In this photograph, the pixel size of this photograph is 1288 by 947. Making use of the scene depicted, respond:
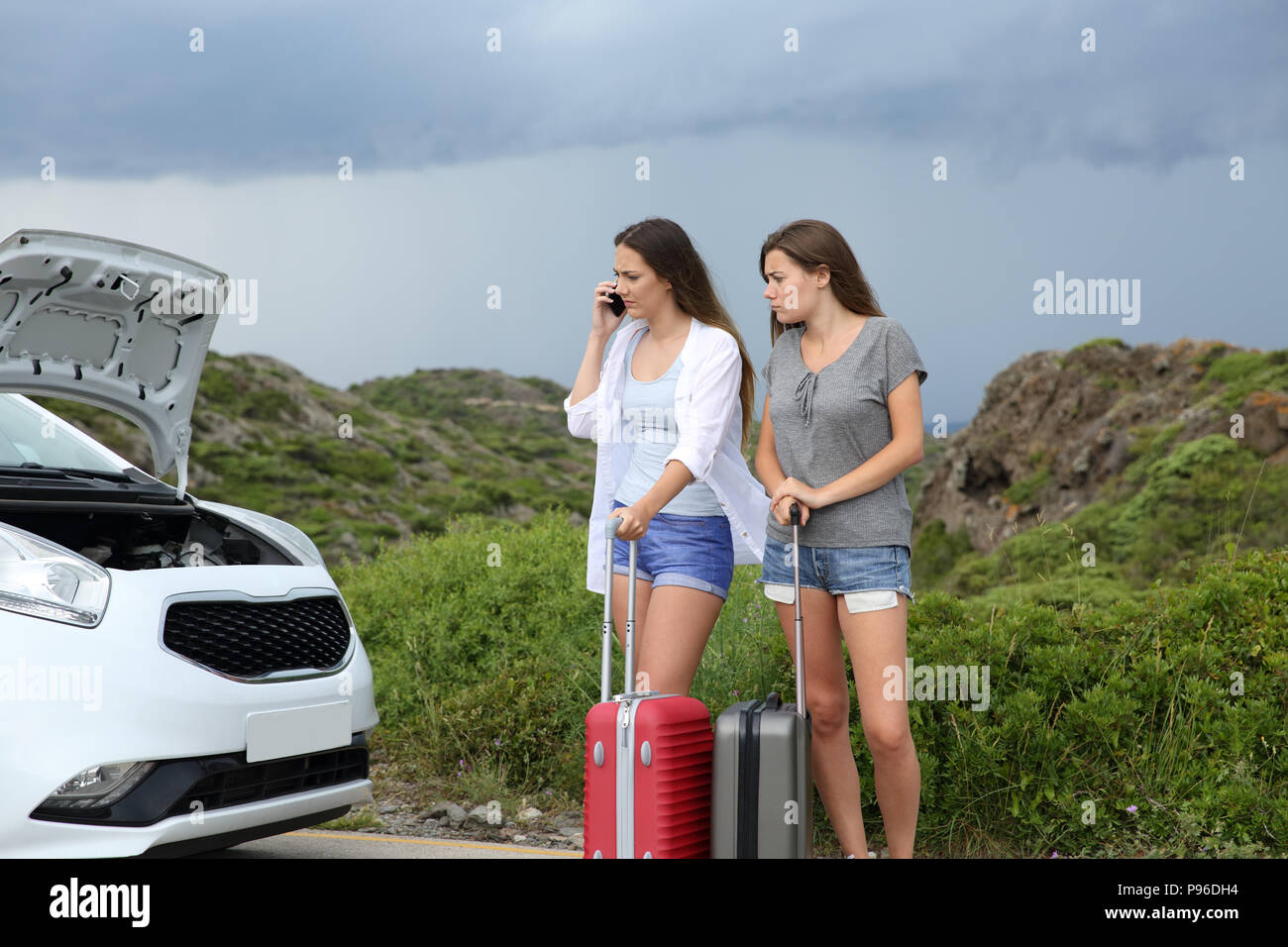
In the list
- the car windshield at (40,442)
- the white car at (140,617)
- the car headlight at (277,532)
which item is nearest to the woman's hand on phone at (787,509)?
the white car at (140,617)

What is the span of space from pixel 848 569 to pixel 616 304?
45.8 inches

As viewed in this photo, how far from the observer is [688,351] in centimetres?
343

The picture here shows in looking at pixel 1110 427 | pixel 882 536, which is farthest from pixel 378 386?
pixel 882 536

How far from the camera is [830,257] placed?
3348 mm

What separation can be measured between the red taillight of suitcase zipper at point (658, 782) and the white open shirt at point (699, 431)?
62cm

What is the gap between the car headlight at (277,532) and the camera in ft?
12.8

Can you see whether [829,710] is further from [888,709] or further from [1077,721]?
[1077,721]

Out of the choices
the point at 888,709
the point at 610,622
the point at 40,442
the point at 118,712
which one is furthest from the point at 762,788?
the point at 40,442

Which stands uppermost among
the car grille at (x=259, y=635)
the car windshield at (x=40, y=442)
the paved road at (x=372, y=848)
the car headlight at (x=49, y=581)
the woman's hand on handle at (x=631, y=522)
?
the car windshield at (x=40, y=442)

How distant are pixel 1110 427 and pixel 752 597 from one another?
33.6 ft

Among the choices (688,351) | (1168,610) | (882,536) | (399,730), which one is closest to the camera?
(882,536)

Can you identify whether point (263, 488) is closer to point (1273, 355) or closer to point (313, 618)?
point (1273, 355)

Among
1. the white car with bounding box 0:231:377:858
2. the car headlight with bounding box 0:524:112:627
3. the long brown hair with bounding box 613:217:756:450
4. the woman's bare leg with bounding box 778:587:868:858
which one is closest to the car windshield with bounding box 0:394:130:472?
the white car with bounding box 0:231:377:858

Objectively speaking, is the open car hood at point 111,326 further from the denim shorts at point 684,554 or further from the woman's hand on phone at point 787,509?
the woman's hand on phone at point 787,509
